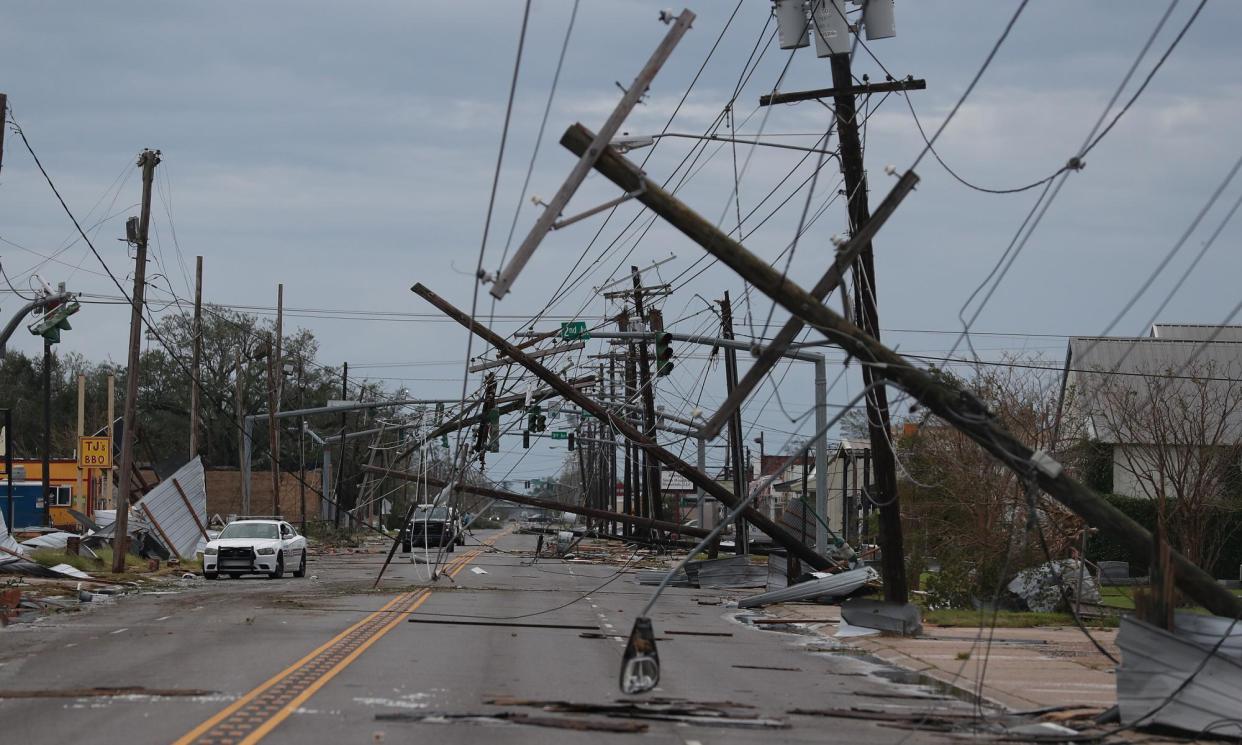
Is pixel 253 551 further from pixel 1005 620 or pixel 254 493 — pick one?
pixel 254 493

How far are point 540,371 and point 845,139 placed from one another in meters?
10.3

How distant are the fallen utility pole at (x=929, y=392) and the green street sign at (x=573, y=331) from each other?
49.6 ft

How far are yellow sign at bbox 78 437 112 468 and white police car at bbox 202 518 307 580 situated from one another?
13533 millimetres

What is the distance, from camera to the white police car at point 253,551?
36.6 m

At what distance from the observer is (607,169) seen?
41.8 ft

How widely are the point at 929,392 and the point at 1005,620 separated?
1380 cm

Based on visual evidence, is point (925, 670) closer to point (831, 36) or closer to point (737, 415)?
point (831, 36)

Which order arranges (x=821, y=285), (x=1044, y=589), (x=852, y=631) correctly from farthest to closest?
1. (x=1044, y=589)
2. (x=852, y=631)
3. (x=821, y=285)

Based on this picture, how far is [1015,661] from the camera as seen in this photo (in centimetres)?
1927

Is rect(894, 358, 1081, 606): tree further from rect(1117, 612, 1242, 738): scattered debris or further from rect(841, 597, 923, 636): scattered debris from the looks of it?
rect(1117, 612, 1242, 738): scattered debris

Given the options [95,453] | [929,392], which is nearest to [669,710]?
[929,392]

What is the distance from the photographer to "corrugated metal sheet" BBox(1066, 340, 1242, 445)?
38.4m

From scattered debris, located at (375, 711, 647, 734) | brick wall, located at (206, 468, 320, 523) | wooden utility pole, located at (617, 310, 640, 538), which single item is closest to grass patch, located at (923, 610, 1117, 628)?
scattered debris, located at (375, 711, 647, 734)

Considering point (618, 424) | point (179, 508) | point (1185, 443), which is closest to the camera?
point (618, 424)
